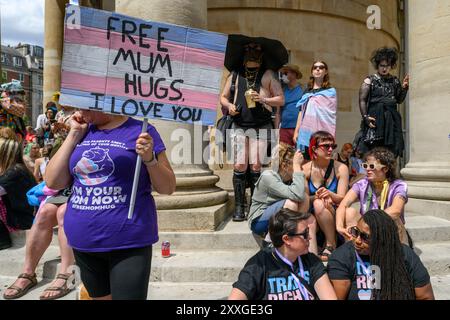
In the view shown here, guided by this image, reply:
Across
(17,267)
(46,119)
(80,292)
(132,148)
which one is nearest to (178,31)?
(132,148)

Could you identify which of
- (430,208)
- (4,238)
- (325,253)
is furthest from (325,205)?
(4,238)

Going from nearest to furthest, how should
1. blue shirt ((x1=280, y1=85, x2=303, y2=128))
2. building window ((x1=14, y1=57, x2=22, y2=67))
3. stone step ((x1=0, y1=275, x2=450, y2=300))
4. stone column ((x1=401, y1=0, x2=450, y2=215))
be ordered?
stone step ((x1=0, y1=275, x2=450, y2=300))
stone column ((x1=401, y1=0, x2=450, y2=215))
blue shirt ((x1=280, y1=85, x2=303, y2=128))
building window ((x1=14, y1=57, x2=22, y2=67))

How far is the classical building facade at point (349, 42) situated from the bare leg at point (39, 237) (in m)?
1.66

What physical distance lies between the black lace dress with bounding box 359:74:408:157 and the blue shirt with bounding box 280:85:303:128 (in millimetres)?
1164

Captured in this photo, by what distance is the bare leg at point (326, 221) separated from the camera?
4.46 meters

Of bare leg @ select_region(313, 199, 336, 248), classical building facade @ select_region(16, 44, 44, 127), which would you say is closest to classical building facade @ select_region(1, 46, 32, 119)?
classical building facade @ select_region(16, 44, 44, 127)

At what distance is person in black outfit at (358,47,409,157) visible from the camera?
225 inches

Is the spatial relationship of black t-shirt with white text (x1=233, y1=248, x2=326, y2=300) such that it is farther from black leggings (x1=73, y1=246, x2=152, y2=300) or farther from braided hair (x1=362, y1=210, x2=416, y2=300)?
black leggings (x1=73, y1=246, x2=152, y2=300)

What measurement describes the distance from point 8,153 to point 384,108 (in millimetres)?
4861

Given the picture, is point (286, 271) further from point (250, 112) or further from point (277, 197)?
point (250, 112)

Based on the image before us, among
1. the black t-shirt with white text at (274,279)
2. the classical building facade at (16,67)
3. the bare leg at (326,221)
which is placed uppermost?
the classical building facade at (16,67)

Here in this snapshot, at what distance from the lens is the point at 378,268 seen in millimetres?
2791

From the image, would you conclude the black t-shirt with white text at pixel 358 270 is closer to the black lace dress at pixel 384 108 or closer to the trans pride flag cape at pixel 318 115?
the trans pride flag cape at pixel 318 115

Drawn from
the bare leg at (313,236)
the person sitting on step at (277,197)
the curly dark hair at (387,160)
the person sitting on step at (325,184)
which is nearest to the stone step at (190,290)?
the person sitting on step at (277,197)
